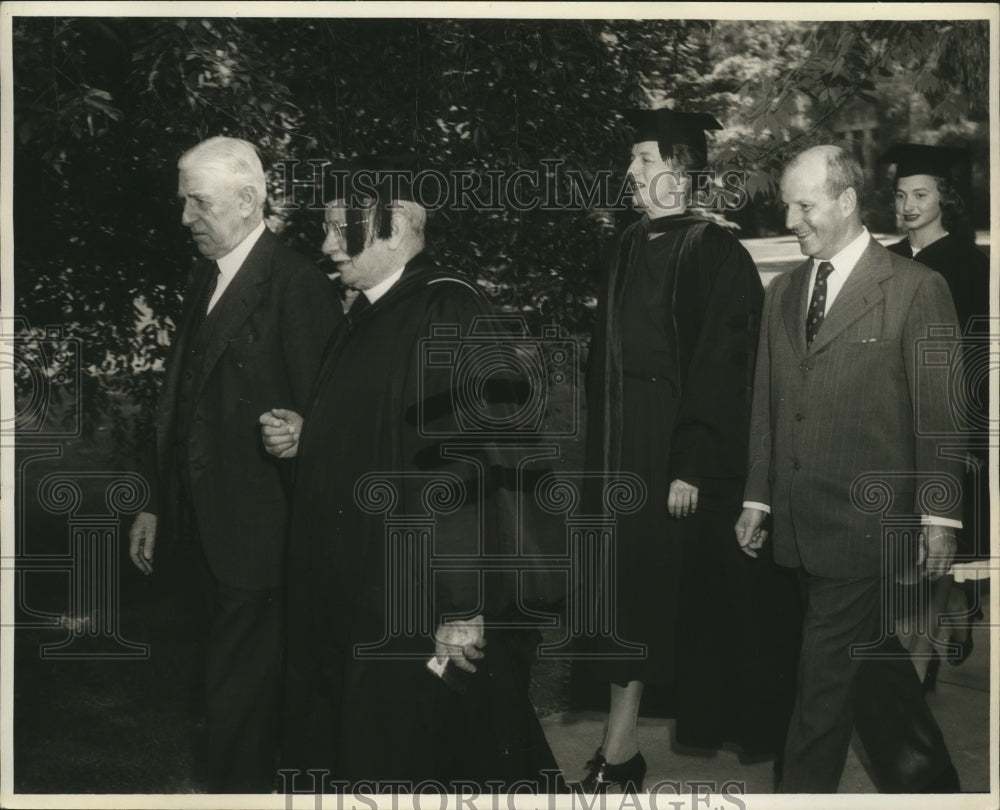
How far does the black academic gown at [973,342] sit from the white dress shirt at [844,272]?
0.88 ft

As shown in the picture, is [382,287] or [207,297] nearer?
[382,287]

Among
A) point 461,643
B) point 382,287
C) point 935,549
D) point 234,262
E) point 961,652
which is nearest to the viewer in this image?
point 461,643

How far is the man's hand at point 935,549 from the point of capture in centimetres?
513

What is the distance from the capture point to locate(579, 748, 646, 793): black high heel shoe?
207 inches

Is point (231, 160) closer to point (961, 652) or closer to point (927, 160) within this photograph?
point (927, 160)

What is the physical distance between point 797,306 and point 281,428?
1.96 m

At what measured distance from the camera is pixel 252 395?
16.9 feet

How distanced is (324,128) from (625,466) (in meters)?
1.73

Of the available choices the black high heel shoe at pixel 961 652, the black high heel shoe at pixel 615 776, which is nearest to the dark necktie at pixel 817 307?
the black high heel shoe at pixel 961 652

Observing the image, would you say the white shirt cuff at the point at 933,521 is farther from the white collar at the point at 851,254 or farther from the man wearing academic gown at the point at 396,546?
the man wearing academic gown at the point at 396,546

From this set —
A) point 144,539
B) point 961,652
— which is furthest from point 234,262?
A: point 961,652

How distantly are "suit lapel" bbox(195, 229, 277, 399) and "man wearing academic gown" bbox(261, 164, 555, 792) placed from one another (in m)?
0.26

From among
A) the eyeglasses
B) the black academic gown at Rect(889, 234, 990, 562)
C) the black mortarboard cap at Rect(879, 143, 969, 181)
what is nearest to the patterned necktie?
the eyeglasses

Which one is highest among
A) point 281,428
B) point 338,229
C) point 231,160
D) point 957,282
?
point 231,160
